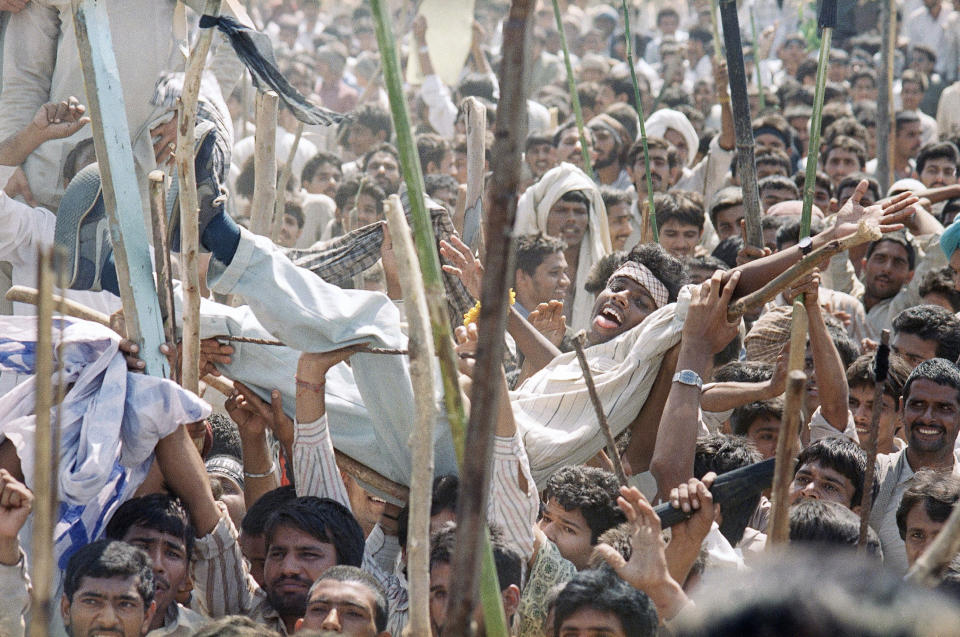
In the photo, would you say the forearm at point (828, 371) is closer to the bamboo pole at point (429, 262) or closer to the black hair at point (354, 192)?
the bamboo pole at point (429, 262)

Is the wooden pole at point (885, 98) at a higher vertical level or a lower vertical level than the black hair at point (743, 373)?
higher

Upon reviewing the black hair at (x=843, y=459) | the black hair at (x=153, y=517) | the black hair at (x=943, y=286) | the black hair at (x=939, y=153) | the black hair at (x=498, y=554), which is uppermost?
the black hair at (x=939, y=153)

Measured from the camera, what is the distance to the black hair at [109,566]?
9.30 ft

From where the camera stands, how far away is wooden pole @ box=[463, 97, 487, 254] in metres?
4.68

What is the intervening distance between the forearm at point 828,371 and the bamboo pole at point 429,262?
7.74ft

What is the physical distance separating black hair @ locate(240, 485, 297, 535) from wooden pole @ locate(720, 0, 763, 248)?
180cm

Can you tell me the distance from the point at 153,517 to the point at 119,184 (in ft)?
2.61

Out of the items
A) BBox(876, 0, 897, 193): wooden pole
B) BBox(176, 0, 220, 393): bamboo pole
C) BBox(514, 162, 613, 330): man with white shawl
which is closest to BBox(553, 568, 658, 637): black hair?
BBox(176, 0, 220, 393): bamboo pole

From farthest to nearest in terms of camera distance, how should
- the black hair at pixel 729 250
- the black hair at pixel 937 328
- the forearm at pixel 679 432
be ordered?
1. the black hair at pixel 729 250
2. the black hair at pixel 937 328
3. the forearm at pixel 679 432

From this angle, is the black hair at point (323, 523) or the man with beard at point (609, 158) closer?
the black hair at point (323, 523)

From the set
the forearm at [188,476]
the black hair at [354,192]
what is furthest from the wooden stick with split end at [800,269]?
the black hair at [354,192]

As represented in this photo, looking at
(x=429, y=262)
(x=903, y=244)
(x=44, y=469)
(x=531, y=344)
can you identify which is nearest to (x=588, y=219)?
(x=903, y=244)

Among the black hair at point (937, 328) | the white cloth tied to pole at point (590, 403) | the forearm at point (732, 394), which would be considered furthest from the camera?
the black hair at point (937, 328)

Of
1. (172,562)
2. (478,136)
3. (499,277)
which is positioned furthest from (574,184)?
(499,277)
